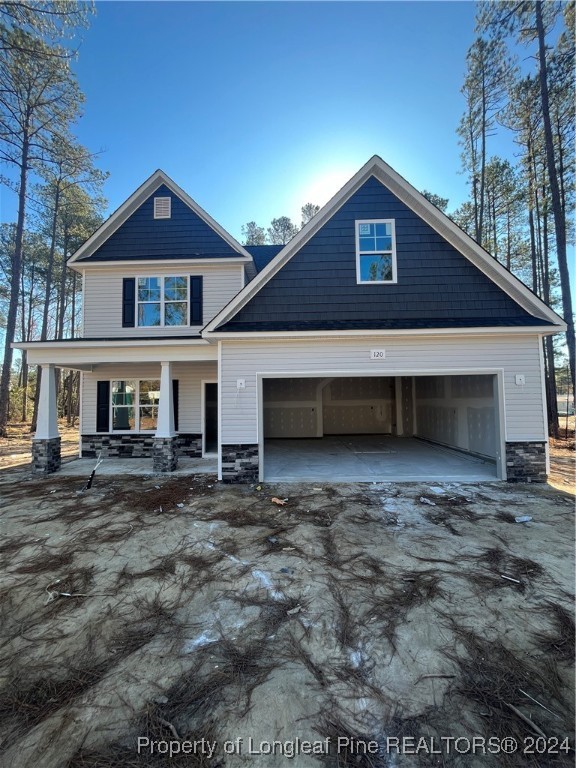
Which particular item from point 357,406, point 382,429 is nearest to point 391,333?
point 357,406

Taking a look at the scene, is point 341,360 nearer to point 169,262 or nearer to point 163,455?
point 163,455

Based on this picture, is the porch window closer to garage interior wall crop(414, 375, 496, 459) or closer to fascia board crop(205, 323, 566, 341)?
fascia board crop(205, 323, 566, 341)

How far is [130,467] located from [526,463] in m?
9.75

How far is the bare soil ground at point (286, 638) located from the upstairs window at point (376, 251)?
546 centimetres

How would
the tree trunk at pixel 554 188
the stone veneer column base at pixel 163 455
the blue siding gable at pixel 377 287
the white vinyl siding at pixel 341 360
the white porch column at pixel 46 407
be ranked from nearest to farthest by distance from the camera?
the white vinyl siding at pixel 341 360, the blue siding gable at pixel 377 287, the stone veneer column base at pixel 163 455, the white porch column at pixel 46 407, the tree trunk at pixel 554 188

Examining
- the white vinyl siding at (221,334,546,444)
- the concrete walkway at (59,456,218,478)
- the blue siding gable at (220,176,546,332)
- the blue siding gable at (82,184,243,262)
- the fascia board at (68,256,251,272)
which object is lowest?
the concrete walkway at (59,456,218,478)

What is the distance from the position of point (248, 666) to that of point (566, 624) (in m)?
2.89

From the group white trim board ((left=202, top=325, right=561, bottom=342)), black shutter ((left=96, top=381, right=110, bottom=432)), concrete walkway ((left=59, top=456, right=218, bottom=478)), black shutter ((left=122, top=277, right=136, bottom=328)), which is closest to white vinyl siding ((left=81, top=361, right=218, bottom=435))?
black shutter ((left=96, top=381, right=110, bottom=432))

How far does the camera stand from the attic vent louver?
11.0 meters

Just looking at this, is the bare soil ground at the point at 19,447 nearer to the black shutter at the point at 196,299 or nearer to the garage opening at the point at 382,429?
the black shutter at the point at 196,299

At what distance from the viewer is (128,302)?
10.6 meters

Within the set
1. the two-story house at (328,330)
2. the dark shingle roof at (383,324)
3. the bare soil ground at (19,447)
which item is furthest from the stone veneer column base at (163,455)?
the bare soil ground at (19,447)

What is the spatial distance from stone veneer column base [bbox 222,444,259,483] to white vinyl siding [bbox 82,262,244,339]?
4766mm

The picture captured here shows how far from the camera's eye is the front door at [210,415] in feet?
35.0
